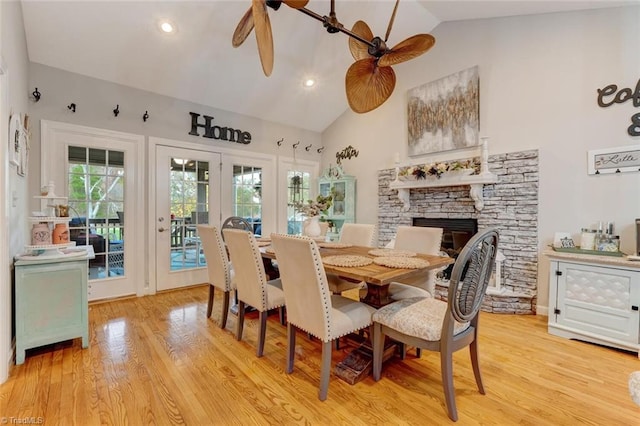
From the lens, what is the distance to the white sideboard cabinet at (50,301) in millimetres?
2148

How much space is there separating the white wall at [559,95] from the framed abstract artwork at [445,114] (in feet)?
0.34

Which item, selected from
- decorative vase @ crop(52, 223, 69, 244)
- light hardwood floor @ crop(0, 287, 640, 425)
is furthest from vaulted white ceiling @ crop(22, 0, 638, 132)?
light hardwood floor @ crop(0, 287, 640, 425)

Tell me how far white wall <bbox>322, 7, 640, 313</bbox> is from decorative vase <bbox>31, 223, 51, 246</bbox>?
4515 millimetres

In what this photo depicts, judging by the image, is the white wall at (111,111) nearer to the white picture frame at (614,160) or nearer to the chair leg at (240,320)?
the chair leg at (240,320)

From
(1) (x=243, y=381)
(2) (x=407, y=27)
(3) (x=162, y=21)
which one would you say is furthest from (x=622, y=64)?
(3) (x=162, y=21)

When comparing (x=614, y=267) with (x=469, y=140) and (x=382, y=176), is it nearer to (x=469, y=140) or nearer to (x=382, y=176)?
(x=469, y=140)

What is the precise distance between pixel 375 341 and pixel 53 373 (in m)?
2.24

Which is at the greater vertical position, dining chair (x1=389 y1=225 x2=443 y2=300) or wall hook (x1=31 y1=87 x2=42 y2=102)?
wall hook (x1=31 y1=87 x2=42 y2=102)

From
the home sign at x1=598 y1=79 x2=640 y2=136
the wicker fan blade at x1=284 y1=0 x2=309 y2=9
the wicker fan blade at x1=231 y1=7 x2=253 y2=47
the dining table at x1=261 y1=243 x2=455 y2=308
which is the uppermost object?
the wicker fan blade at x1=231 y1=7 x2=253 y2=47

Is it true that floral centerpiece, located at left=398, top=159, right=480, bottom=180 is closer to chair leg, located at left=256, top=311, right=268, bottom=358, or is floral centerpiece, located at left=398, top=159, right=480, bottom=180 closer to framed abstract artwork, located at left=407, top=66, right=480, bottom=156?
framed abstract artwork, located at left=407, top=66, right=480, bottom=156

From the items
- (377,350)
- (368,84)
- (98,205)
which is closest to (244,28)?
(368,84)

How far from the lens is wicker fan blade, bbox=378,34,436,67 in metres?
2.09

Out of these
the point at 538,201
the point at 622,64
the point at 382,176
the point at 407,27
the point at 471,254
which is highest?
the point at 407,27

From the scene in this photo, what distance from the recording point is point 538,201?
3.19 meters
